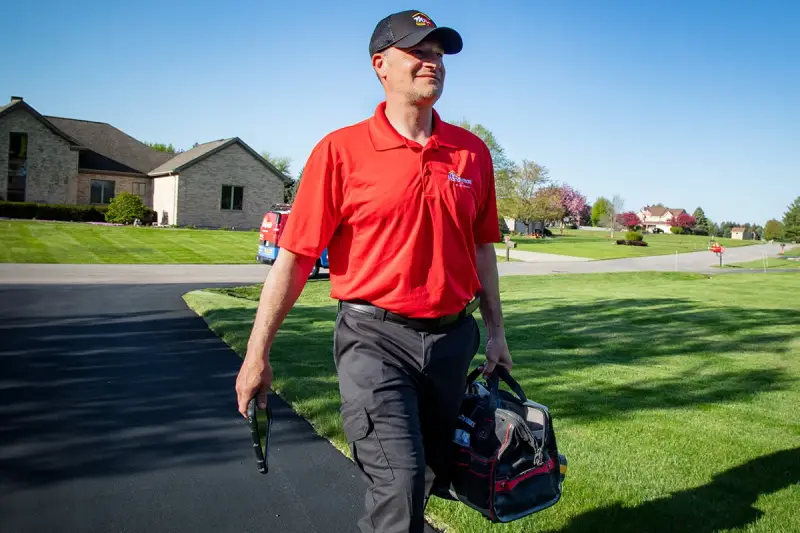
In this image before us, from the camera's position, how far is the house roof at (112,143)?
4307cm

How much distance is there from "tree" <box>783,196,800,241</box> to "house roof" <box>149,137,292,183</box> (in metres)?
64.3

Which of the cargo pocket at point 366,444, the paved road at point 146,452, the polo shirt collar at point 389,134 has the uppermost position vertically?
the polo shirt collar at point 389,134

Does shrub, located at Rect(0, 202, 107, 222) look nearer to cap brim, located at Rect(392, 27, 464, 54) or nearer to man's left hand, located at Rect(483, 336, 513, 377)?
man's left hand, located at Rect(483, 336, 513, 377)

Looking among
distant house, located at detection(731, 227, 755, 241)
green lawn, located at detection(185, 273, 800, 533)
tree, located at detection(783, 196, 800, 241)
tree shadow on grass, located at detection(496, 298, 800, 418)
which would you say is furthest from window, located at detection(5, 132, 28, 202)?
distant house, located at detection(731, 227, 755, 241)

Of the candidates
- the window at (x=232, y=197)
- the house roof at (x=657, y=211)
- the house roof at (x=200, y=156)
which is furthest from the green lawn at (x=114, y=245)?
the house roof at (x=657, y=211)

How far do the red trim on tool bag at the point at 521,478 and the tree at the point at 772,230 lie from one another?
95.4 m

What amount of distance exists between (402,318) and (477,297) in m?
0.58

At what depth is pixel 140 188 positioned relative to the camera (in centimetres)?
4259

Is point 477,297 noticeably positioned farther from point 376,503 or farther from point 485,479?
point 376,503

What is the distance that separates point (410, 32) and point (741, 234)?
125515 millimetres

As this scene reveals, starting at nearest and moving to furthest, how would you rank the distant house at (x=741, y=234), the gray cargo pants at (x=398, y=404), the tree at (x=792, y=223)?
1. the gray cargo pants at (x=398, y=404)
2. the tree at (x=792, y=223)
3. the distant house at (x=741, y=234)

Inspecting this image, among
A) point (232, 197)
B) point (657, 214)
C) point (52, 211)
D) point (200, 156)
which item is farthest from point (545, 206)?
point (657, 214)

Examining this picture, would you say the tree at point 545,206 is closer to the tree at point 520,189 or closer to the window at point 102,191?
the tree at point 520,189

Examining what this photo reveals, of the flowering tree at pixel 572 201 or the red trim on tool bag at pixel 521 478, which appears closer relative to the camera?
the red trim on tool bag at pixel 521 478
